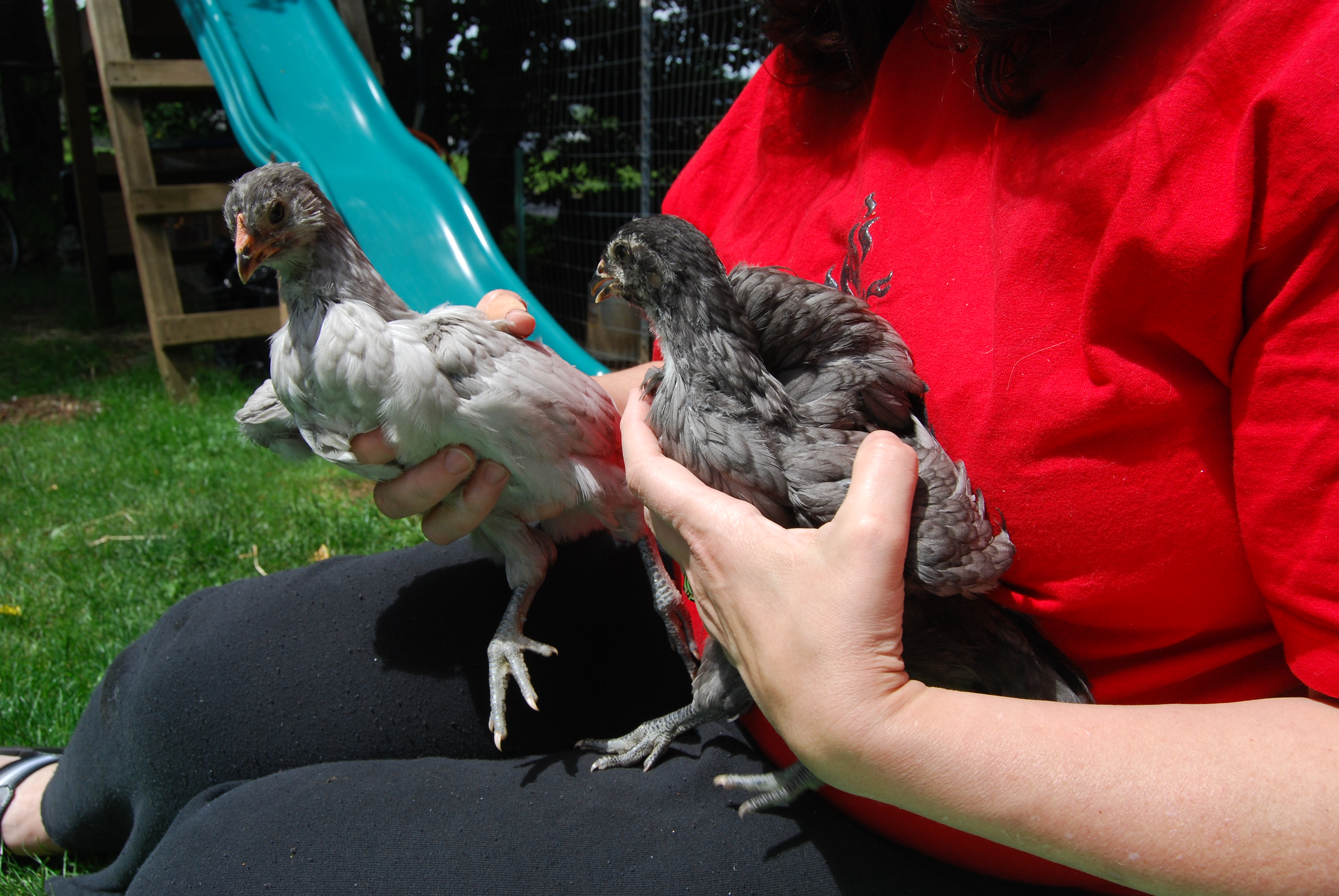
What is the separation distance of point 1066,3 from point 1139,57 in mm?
107

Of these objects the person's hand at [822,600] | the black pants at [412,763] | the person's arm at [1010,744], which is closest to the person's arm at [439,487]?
the black pants at [412,763]

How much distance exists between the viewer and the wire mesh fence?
239 inches

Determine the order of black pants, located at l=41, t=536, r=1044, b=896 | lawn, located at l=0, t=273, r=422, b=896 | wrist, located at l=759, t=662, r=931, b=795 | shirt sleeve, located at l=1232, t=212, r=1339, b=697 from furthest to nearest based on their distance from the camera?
lawn, located at l=0, t=273, r=422, b=896, black pants, located at l=41, t=536, r=1044, b=896, wrist, located at l=759, t=662, r=931, b=795, shirt sleeve, located at l=1232, t=212, r=1339, b=697

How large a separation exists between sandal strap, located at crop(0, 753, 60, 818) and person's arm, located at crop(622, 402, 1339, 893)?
1876 millimetres

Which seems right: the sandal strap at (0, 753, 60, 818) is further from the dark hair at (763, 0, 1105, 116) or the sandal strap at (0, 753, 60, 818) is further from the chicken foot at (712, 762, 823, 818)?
the dark hair at (763, 0, 1105, 116)

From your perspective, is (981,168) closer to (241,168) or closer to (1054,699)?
(1054,699)

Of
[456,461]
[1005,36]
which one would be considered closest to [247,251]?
[456,461]

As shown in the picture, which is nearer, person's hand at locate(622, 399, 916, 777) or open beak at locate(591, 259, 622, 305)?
person's hand at locate(622, 399, 916, 777)

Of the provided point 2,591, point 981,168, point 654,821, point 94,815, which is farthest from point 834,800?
point 2,591

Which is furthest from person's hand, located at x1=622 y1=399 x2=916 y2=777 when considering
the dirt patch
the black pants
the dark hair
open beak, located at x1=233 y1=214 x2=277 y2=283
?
the dirt patch

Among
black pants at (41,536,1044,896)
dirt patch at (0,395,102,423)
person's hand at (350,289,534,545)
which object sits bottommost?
dirt patch at (0,395,102,423)

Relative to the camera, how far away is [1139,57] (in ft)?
3.26

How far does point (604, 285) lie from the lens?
1.59 metres

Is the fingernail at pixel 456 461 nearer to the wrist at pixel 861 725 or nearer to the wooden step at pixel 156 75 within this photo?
the wrist at pixel 861 725
